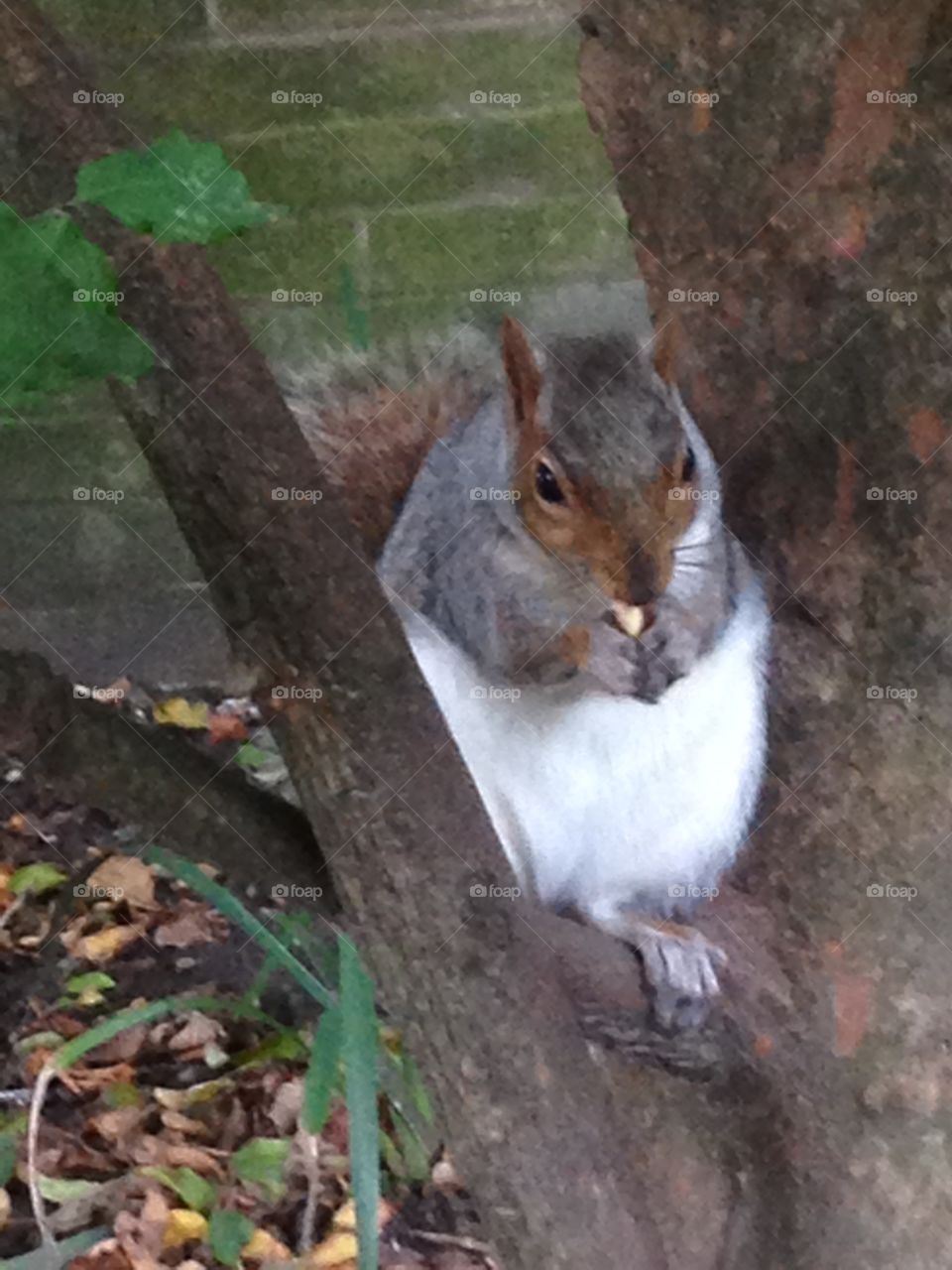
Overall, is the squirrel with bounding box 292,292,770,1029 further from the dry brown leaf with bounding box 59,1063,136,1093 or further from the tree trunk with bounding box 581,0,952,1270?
the dry brown leaf with bounding box 59,1063,136,1093

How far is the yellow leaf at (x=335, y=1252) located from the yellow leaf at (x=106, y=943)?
0.25 meters

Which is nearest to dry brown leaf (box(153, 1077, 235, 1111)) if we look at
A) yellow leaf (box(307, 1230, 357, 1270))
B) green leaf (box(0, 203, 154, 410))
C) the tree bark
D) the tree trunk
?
yellow leaf (box(307, 1230, 357, 1270))

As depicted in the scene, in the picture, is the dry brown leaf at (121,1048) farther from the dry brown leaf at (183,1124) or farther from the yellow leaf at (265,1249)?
the yellow leaf at (265,1249)

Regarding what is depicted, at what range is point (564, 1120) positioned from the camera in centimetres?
63

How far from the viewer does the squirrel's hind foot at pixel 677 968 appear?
67 centimetres

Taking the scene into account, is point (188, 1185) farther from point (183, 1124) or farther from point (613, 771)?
point (613, 771)

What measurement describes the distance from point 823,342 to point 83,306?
0.38 meters

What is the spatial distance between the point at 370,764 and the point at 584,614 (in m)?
0.17

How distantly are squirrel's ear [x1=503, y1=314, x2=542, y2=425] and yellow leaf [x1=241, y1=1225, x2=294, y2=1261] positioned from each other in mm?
586

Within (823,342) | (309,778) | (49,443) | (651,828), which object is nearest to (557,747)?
(651,828)

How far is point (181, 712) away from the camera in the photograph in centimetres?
81

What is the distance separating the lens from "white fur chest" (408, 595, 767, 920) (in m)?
0.69

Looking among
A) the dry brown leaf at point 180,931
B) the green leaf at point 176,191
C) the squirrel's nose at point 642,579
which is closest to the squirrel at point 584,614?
the squirrel's nose at point 642,579

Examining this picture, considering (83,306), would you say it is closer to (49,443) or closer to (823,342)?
(49,443)
